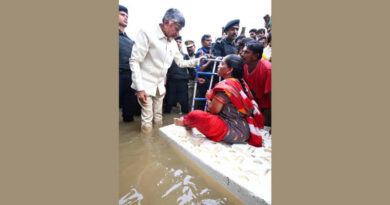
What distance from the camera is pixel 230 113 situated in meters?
2.28

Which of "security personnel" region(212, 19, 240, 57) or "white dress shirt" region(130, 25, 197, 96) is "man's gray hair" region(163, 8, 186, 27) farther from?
"security personnel" region(212, 19, 240, 57)

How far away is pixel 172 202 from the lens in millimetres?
1327

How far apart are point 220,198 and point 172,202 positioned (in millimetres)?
408

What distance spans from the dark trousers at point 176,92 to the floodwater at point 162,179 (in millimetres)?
2130

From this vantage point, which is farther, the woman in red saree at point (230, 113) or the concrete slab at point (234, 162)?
the woman in red saree at point (230, 113)

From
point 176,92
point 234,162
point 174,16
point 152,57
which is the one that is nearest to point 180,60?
point 152,57

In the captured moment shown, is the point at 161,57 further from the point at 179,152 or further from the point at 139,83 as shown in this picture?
the point at 179,152

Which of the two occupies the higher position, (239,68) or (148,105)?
(239,68)

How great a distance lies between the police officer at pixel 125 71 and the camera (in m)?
3.34

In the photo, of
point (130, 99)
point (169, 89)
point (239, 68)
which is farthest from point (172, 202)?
point (169, 89)

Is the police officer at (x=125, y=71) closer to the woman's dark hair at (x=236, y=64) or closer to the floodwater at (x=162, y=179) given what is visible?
the floodwater at (x=162, y=179)

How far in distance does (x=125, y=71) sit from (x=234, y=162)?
2.77 metres

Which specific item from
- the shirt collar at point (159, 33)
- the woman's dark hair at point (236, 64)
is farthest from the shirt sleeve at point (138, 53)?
the woman's dark hair at point (236, 64)

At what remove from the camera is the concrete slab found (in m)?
1.36
